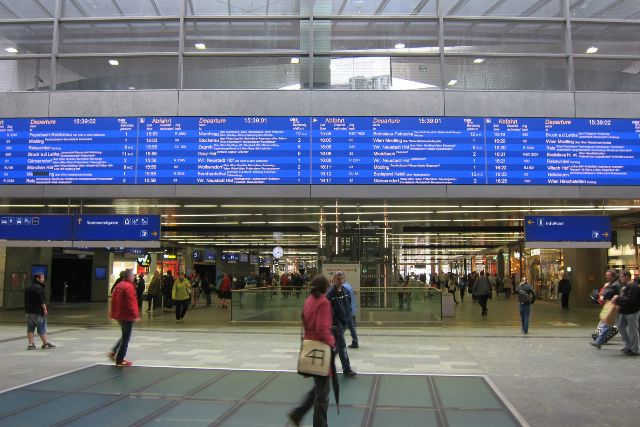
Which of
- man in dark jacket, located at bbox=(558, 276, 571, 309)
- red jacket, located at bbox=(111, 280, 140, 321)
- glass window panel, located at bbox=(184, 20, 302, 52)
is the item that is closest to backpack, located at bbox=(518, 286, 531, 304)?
glass window panel, located at bbox=(184, 20, 302, 52)

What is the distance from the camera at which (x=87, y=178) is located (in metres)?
12.6

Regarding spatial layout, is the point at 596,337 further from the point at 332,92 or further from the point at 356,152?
the point at 332,92

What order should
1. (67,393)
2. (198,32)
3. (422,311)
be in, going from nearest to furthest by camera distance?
(67,393) → (198,32) → (422,311)

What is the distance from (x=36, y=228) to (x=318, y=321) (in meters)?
10.9

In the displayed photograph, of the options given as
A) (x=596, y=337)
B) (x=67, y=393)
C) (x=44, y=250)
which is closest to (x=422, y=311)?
(x=596, y=337)

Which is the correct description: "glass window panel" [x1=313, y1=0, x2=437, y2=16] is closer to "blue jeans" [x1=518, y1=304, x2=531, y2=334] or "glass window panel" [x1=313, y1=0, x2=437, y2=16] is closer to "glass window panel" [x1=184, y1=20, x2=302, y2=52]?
"glass window panel" [x1=184, y1=20, x2=302, y2=52]

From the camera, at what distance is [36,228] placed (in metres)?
13.5

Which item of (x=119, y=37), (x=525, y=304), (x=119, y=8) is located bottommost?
(x=525, y=304)

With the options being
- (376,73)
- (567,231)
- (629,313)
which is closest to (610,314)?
(629,313)

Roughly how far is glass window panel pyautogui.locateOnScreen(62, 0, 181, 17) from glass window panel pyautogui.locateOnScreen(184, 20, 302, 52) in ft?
2.54

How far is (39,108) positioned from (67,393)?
8875 mm

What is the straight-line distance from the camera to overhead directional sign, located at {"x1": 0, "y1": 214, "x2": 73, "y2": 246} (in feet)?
44.1

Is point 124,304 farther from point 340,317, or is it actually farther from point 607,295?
point 607,295

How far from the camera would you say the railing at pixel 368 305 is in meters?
15.0
